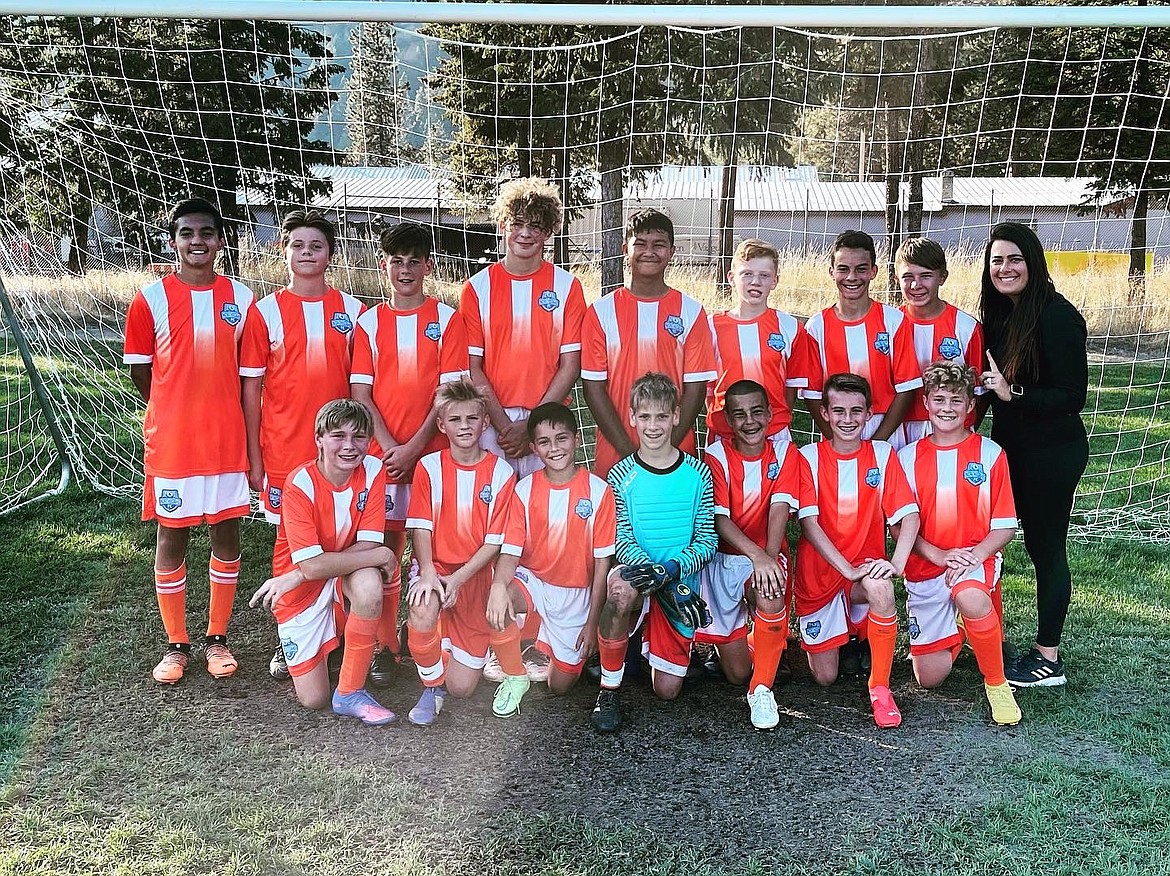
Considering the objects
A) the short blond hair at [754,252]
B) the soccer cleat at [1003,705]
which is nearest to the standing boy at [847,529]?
the soccer cleat at [1003,705]

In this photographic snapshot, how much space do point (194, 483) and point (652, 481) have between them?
1550mm

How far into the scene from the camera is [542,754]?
9.37 ft

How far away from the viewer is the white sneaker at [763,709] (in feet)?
9.89

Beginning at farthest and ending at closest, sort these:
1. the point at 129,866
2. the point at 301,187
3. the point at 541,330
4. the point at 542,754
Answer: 1. the point at 301,187
2. the point at 541,330
3. the point at 542,754
4. the point at 129,866

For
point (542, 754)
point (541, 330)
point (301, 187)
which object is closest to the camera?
point (542, 754)

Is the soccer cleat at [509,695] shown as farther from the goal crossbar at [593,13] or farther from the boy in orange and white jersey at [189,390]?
the goal crossbar at [593,13]

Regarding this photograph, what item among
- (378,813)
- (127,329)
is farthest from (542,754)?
(127,329)

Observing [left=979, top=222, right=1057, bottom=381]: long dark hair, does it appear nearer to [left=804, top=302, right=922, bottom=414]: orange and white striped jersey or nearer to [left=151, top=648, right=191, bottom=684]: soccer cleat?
[left=804, top=302, right=922, bottom=414]: orange and white striped jersey

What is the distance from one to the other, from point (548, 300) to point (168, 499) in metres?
1.46

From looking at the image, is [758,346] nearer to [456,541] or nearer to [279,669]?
Answer: [456,541]

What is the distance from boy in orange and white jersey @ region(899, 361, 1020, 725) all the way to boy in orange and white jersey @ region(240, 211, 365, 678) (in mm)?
1978

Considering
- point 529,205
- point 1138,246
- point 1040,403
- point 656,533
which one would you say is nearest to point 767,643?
point 656,533

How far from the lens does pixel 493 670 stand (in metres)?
3.34

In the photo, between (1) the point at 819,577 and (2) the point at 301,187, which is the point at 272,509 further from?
(2) the point at 301,187
